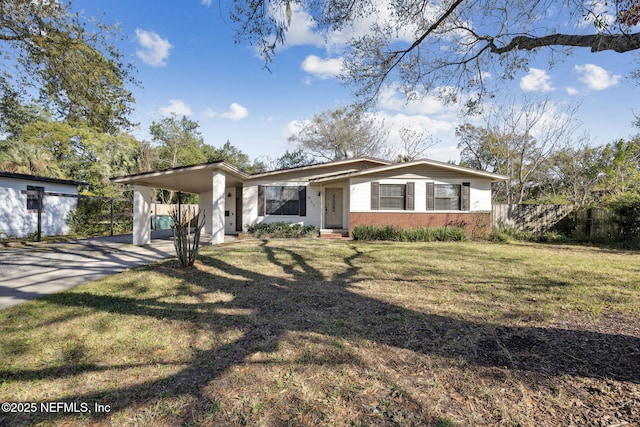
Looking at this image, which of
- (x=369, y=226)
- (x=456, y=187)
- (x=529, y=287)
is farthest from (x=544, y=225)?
(x=529, y=287)

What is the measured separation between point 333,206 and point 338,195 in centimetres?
62

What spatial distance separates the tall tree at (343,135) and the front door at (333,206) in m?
13.7

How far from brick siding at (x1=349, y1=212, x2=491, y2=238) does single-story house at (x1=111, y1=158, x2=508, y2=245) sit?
0.04m

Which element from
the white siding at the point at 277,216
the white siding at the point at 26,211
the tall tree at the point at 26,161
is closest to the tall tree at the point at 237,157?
the tall tree at the point at 26,161

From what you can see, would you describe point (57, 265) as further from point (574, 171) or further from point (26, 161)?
point (574, 171)

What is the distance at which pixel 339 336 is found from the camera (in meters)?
3.21

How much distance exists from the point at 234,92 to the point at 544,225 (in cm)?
1590

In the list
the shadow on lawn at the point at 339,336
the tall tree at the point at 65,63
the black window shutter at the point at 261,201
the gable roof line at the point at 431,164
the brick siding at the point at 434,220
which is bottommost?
the shadow on lawn at the point at 339,336

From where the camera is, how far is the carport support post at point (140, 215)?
10.7 m

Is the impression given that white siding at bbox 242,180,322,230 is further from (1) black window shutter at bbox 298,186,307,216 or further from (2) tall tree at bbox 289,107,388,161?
(2) tall tree at bbox 289,107,388,161

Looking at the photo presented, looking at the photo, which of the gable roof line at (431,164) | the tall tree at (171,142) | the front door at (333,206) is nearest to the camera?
the gable roof line at (431,164)

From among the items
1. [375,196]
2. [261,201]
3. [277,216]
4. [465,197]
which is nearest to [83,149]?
[261,201]

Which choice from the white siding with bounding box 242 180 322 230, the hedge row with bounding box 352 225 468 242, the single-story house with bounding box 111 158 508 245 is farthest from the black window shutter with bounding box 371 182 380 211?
the white siding with bounding box 242 180 322 230

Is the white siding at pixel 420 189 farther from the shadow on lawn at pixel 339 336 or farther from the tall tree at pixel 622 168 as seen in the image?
the shadow on lawn at pixel 339 336
